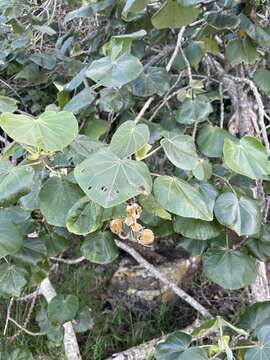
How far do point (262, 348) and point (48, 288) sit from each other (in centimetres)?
99

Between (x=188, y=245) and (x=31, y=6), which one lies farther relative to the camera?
(x=31, y=6)

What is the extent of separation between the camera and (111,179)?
88 centimetres

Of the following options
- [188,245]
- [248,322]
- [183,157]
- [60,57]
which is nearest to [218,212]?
[183,157]

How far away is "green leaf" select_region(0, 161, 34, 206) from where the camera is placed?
3.15 ft

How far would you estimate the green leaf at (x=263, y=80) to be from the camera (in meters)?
1.52

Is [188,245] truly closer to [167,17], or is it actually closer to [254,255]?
[254,255]

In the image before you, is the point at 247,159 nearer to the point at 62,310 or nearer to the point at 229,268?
the point at 229,268

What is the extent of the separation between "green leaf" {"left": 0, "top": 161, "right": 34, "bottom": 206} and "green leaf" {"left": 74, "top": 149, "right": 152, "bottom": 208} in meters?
0.13

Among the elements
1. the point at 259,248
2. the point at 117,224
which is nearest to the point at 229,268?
the point at 259,248

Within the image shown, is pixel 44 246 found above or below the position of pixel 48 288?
above

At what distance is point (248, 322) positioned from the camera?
1394 millimetres

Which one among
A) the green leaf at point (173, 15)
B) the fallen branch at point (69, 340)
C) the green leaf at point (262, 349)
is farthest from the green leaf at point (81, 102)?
the fallen branch at point (69, 340)

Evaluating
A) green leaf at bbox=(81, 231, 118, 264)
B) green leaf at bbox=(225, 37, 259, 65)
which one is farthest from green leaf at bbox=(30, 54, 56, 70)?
green leaf at bbox=(81, 231, 118, 264)

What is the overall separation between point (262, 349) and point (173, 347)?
0.23 metres
